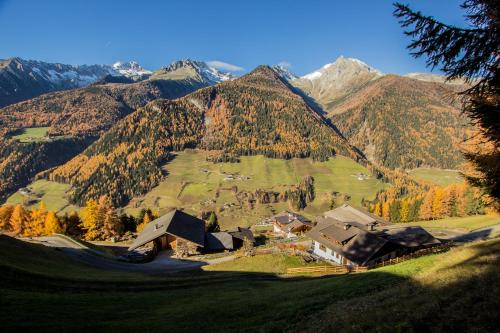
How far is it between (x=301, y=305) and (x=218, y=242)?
5912 centimetres

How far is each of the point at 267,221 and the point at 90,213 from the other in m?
107

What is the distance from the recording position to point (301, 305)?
22.1 metres

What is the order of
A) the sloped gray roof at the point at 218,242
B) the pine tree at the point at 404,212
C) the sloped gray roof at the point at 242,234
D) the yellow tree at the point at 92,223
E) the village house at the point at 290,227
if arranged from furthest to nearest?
the pine tree at the point at 404,212 → the village house at the point at 290,227 → the yellow tree at the point at 92,223 → the sloped gray roof at the point at 242,234 → the sloped gray roof at the point at 218,242

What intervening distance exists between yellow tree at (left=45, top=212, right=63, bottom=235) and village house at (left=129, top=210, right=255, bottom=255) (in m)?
42.7

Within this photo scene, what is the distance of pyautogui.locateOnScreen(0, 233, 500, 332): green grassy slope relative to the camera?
14172 millimetres

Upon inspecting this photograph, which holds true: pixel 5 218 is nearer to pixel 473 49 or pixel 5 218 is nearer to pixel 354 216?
pixel 354 216

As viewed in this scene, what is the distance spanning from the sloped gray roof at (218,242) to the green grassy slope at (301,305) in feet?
150

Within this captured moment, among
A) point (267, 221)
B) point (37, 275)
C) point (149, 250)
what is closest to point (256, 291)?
point (37, 275)

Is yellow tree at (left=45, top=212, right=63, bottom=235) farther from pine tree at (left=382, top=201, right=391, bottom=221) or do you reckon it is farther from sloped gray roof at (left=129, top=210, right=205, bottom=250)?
pine tree at (left=382, top=201, right=391, bottom=221)

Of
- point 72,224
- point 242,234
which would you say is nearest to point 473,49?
point 242,234

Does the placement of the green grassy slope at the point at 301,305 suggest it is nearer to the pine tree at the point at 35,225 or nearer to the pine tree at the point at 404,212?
the pine tree at the point at 35,225

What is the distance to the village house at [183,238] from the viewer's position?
69.6 m

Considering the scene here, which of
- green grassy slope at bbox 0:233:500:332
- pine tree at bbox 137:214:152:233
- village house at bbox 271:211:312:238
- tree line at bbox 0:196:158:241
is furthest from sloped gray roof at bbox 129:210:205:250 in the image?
village house at bbox 271:211:312:238

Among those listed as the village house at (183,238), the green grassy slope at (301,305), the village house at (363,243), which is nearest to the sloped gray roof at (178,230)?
the village house at (183,238)
